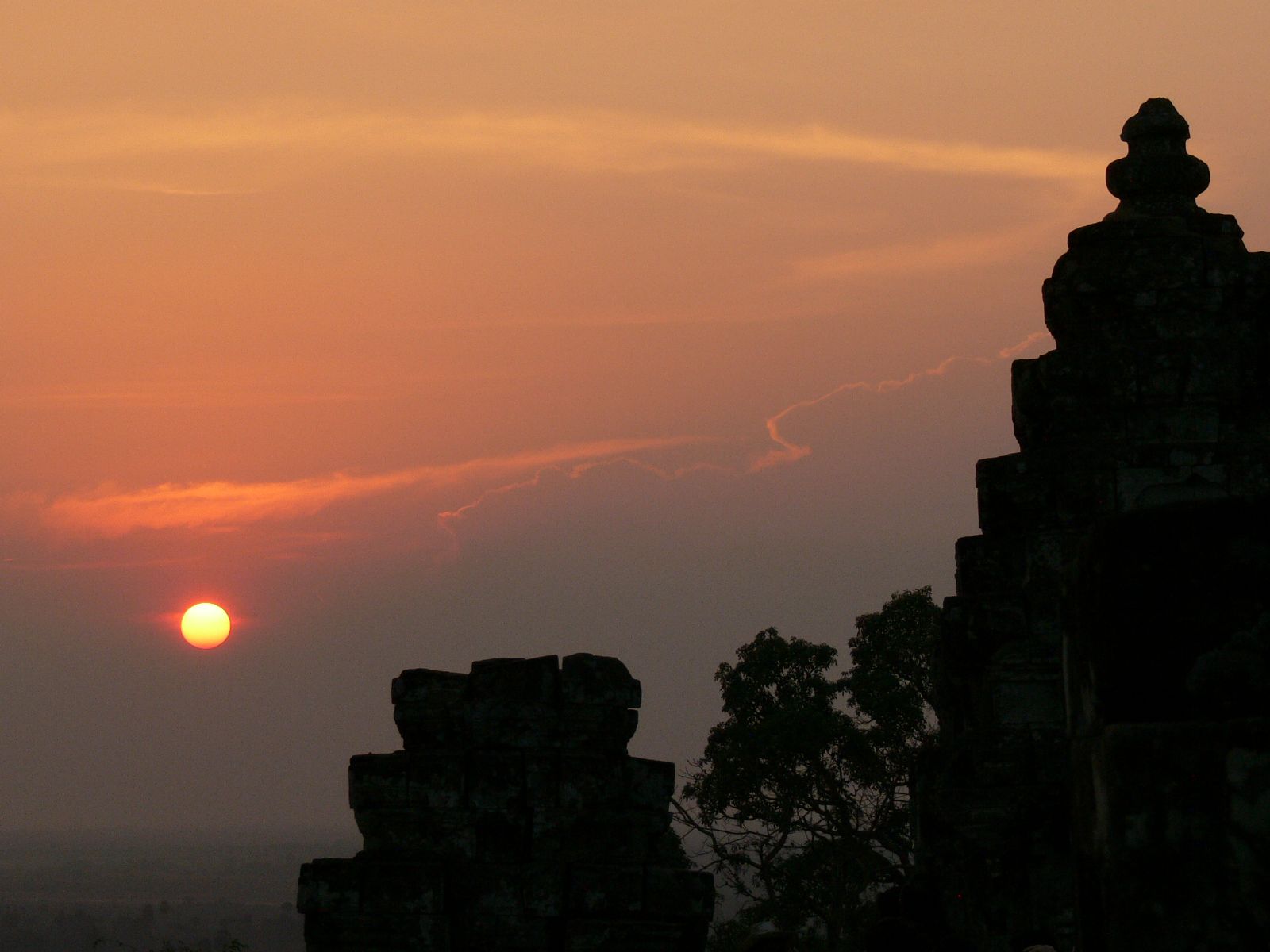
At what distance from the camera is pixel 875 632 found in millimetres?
31281

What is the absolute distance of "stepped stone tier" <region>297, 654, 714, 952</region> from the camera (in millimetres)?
11984

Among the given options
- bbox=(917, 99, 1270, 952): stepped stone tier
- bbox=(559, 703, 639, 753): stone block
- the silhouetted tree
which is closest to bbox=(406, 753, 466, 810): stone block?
bbox=(559, 703, 639, 753): stone block

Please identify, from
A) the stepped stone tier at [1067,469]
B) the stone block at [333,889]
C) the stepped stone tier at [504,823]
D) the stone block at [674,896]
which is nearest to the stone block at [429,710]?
the stepped stone tier at [504,823]

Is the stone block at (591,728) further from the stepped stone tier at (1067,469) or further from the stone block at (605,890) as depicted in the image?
the stepped stone tier at (1067,469)

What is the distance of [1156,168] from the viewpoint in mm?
14266

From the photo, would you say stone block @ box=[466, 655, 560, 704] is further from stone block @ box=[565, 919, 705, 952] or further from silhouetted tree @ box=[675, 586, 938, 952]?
silhouetted tree @ box=[675, 586, 938, 952]

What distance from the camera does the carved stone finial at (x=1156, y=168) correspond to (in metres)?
14.3

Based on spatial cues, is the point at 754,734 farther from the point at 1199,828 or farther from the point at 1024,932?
the point at 1199,828

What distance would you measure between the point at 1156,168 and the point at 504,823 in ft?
24.2

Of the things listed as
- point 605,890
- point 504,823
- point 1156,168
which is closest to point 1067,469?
point 1156,168

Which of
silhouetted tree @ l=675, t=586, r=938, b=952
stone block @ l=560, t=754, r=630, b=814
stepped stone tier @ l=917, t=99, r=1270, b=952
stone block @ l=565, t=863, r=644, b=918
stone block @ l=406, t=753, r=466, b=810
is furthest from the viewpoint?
silhouetted tree @ l=675, t=586, r=938, b=952

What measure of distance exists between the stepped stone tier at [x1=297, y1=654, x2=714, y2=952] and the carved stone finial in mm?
5900

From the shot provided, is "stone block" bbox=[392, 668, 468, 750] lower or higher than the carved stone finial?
lower

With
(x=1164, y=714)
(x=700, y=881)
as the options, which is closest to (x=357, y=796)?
(x=700, y=881)
